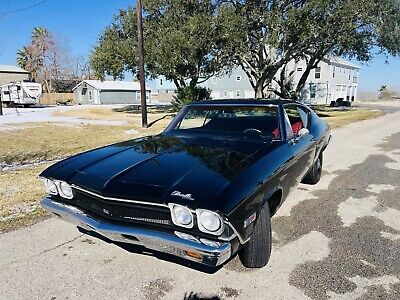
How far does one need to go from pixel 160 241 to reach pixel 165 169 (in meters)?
0.66

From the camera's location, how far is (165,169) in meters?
2.80

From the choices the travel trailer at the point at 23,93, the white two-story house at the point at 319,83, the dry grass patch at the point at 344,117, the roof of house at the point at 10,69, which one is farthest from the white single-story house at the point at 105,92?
the dry grass patch at the point at 344,117

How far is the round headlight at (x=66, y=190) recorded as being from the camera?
2.94 m

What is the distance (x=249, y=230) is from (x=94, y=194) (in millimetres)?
1332

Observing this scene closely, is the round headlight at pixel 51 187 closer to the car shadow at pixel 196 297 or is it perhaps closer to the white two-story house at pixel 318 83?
the car shadow at pixel 196 297

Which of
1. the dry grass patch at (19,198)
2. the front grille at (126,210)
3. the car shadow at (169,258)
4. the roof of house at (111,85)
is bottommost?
the dry grass patch at (19,198)

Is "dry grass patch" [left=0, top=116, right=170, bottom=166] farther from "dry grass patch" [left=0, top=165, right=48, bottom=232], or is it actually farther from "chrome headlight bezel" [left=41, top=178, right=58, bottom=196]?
"chrome headlight bezel" [left=41, top=178, right=58, bottom=196]

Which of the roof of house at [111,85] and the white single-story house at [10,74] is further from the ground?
the white single-story house at [10,74]

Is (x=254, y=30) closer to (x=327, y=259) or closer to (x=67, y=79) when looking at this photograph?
(x=327, y=259)

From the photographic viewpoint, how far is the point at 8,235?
3615mm

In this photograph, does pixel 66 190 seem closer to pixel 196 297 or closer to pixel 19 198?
pixel 196 297

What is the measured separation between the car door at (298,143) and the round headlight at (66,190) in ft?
7.58

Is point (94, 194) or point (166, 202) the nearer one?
point (166, 202)

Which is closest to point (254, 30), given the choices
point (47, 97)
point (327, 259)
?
point (327, 259)
